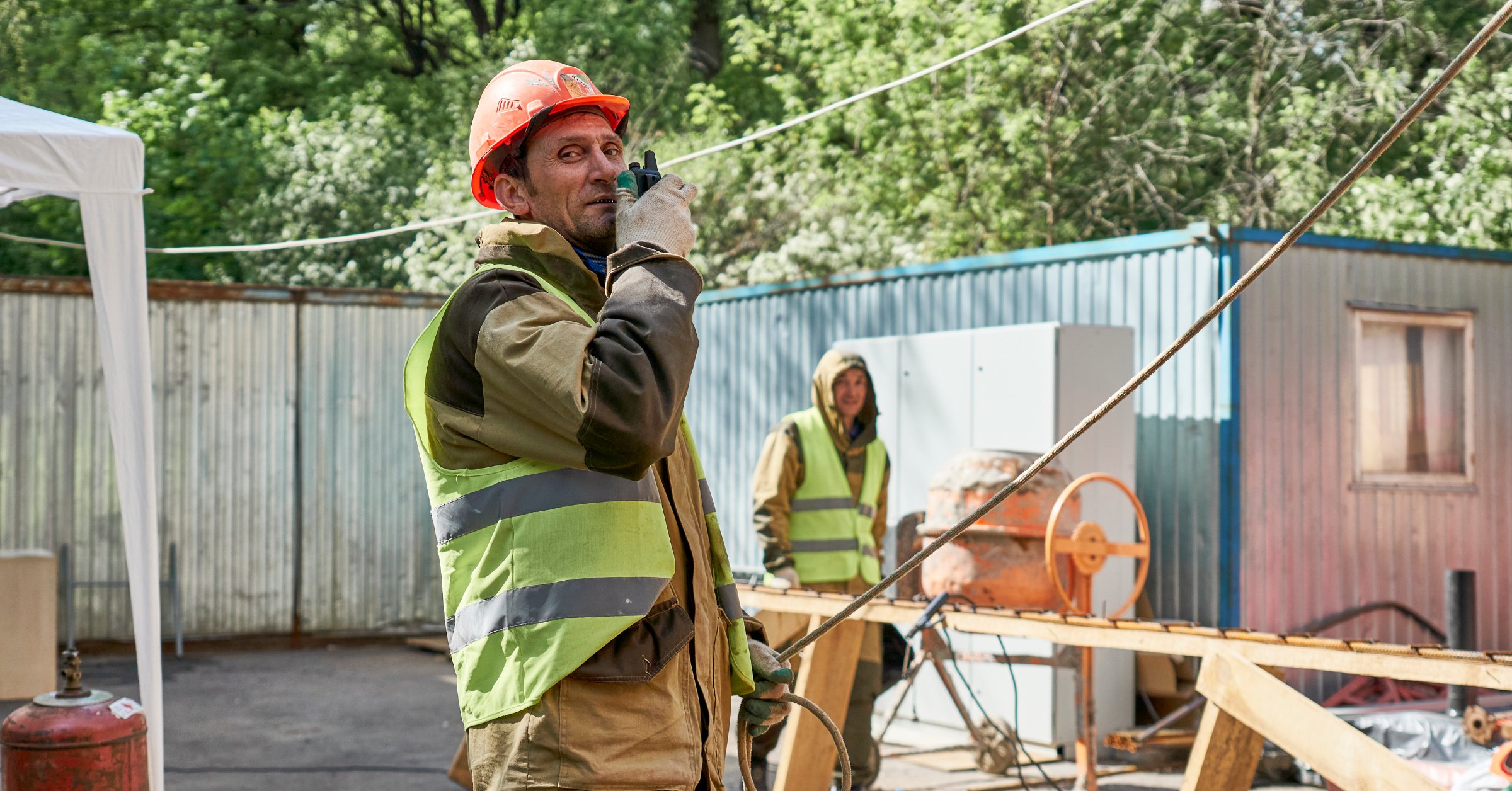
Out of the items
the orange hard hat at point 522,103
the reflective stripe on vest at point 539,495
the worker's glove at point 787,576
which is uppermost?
the orange hard hat at point 522,103

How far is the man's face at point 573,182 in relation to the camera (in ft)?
9.04

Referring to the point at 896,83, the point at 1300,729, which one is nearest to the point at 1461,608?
the point at 896,83

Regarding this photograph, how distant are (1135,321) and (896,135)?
11956mm

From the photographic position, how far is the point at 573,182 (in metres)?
2.76

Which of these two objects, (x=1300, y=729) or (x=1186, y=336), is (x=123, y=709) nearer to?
(x=1300, y=729)

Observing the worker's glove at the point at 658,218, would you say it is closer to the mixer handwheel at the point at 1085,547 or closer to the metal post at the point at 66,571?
the mixer handwheel at the point at 1085,547

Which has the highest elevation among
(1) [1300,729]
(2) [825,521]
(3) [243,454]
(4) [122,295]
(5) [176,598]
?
(4) [122,295]

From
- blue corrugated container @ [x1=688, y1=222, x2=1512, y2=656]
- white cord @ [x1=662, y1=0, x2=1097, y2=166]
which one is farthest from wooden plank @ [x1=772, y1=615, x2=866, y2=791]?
blue corrugated container @ [x1=688, y1=222, x2=1512, y2=656]

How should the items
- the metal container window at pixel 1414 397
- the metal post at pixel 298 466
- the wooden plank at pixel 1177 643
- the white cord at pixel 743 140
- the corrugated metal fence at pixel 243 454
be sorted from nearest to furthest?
the wooden plank at pixel 1177 643 < the white cord at pixel 743 140 < the metal container window at pixel 1414 397 < the corrugated metal fence at pixel 243 454 < the metal post at pixel 298 466

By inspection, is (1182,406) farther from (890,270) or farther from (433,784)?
(433,784)

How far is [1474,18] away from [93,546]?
59.1ft

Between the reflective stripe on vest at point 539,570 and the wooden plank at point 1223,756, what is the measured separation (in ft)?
8.40

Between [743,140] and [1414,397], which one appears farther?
[743,140]

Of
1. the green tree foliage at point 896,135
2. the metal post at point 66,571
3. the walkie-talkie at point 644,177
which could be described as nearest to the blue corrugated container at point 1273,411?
the green tree foliage at point 896,135
